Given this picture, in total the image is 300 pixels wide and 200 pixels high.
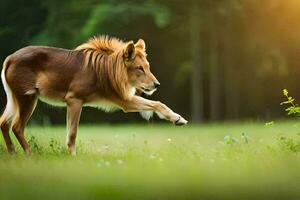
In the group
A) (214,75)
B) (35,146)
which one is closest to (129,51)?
(35,146)

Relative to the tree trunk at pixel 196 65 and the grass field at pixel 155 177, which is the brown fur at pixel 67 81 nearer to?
the grass field at pixel 155 177

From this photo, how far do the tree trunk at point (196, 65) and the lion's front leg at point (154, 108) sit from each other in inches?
435

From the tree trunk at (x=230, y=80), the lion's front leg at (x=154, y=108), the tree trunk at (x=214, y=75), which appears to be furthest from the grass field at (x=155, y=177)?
the tree trunk at (x=230, y=80)

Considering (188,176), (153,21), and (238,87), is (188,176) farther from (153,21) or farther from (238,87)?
(238,87)

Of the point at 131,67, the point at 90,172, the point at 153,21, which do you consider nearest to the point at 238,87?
the point at 153,21

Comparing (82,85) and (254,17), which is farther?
(254,17)

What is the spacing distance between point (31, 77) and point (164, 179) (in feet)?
11.6

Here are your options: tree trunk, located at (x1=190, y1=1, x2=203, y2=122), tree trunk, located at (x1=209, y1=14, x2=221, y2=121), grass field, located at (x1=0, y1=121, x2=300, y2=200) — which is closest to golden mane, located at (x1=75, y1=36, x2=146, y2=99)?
grass field, located at (x1=0, y1=121, x2=300, y2=200)

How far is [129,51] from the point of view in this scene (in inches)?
303

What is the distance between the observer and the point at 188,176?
4473 millimetres

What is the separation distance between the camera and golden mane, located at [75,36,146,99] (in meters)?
7.62

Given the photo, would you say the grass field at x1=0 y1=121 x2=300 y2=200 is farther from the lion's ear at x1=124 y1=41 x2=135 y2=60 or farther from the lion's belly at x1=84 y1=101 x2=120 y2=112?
the lion's ear at x1=124 y1=41 x2=135 y2=60

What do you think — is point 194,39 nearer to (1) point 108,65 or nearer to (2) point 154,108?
(1) point 108,65

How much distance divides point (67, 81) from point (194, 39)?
11.9 meters
